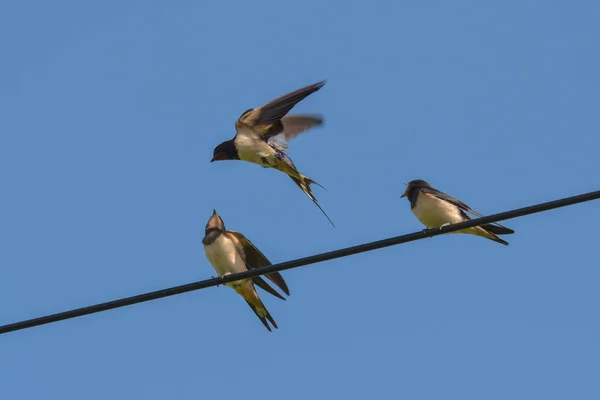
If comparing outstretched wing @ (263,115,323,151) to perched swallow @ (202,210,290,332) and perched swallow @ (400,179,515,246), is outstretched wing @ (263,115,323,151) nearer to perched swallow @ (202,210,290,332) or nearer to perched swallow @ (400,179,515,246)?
perched swallow @ (202,210,290,332)

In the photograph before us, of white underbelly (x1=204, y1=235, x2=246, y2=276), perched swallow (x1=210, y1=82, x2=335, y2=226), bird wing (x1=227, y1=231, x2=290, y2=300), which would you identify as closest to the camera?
white underbelly (x1=204, y1=235, x2=246, y2=276)

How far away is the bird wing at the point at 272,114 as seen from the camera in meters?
7.20

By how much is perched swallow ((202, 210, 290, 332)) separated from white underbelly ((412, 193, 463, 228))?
93 centimetres

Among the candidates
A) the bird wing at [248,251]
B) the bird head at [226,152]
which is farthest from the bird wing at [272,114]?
the bird wing at [248,251]

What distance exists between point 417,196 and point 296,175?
1.21 meters

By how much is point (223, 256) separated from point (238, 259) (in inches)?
4.7

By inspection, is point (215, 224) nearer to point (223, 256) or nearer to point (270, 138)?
point (223, 256)

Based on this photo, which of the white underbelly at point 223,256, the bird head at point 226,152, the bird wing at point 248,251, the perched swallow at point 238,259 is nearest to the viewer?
the perched swallow at point 238,259

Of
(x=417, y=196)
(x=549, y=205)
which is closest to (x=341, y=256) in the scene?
(x=549, y=205)

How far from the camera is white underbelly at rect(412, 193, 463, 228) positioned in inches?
266

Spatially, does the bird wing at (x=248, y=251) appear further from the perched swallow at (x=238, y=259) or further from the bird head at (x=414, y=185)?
the bird head at (x=414, y=185)

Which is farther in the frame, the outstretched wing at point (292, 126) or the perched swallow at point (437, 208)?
the outstretched wing at point (292, 126)

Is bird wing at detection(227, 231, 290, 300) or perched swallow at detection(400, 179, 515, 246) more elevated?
bird wing at detection(227, 231, 290, 300)

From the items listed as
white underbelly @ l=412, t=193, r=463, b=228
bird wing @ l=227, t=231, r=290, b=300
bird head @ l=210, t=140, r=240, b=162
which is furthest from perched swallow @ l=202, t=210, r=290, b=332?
white underbelly @ l=412, t=193, r=463, b=228
